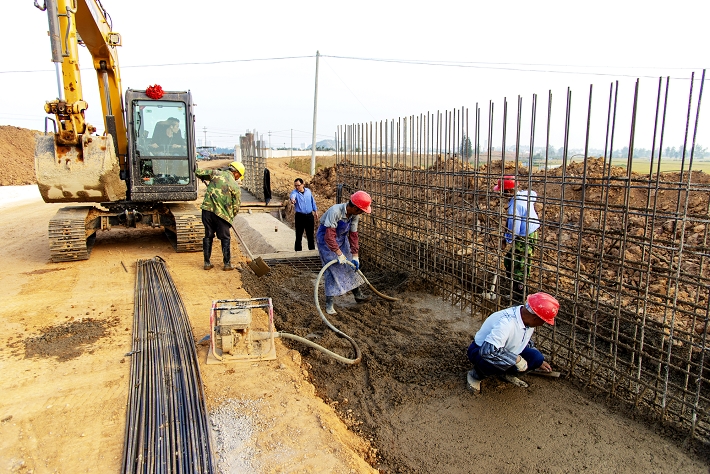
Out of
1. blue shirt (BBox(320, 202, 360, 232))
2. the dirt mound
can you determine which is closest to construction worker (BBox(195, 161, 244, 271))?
blue shirt (BBox(320, 202, 360, 232))

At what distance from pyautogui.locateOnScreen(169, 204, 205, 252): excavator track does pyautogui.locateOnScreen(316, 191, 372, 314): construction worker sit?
13.4 ft

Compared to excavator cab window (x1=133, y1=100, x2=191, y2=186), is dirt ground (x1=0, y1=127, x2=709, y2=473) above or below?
below

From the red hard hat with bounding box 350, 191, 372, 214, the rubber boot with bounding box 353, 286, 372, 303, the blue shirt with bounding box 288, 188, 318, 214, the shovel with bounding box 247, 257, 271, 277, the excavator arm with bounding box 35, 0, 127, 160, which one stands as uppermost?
the excavator arm with bounding box 35, 0, 127, 160

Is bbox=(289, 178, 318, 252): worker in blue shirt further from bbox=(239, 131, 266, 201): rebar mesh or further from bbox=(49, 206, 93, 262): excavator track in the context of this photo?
bbox=(239, 131, 266, 201): rebar mesh

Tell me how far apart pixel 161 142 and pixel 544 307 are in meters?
8.08

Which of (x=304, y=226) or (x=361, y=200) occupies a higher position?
(x=361, y=200)

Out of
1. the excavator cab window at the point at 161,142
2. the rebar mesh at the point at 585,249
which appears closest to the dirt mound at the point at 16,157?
the excavator cab window at the point at 161,142

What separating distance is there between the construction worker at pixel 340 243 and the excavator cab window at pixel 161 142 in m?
4.61

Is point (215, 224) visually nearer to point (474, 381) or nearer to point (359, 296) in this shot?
point (359, 296)

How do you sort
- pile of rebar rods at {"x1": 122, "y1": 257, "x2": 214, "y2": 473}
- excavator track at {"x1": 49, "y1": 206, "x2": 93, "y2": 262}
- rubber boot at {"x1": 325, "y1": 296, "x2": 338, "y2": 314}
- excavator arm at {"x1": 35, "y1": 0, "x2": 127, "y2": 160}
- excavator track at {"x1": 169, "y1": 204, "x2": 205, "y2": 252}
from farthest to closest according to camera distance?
excavator track at {"x1": 169, "y1": 204, "x2": 205, "y2": 252}
excavator track at {"x1": 49, "y1": 206, "x2": 93, "y2": 262}
excavator arm at {"x1": 35, "y1": 0, "x2": 127, "y2": 160}
rubber boot at {"x1": 325, "y1": 296, "x2": 338, "y2": 314}
pile of rebar rods at {"x1": 122, "y1": 257, "x2": 214, "y2": 473}

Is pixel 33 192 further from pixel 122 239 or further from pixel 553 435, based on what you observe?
pixel 553 435

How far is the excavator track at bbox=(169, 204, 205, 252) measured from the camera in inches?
364

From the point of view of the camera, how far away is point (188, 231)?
929 cm

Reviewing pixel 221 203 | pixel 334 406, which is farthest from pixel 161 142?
pixel 334 406
